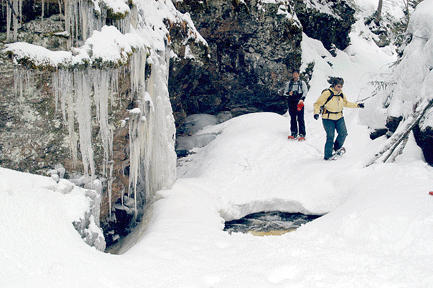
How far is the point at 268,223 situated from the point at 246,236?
181 cm

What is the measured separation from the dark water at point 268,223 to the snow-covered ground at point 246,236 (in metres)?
0.15

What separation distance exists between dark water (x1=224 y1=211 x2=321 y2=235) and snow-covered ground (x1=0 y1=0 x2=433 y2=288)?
0.15 meters

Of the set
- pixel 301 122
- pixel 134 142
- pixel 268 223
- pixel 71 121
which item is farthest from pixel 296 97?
pixel 71 121

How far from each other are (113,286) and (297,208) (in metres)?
4.13

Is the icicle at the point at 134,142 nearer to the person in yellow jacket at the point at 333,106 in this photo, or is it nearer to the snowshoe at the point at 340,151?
the person in yellow jacket at the point at 333,106

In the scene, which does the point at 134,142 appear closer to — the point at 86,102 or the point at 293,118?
the point at 86,102

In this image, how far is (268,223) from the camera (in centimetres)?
570

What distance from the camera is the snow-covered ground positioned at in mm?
2498

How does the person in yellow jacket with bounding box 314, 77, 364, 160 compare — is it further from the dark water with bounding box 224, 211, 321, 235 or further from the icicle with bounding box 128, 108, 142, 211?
the icicle with bounding box 128, 108, 142, 211

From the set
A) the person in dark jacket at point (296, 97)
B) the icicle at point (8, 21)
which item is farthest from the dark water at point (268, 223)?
the icicle at point (8, 21)

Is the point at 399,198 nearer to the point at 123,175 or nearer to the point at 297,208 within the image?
the point at 297,208

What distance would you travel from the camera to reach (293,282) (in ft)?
8.61

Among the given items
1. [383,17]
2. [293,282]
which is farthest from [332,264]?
[383,17]

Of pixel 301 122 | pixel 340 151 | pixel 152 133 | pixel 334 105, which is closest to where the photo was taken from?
pixel 152 133
